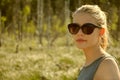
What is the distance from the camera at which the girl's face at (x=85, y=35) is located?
2.79m

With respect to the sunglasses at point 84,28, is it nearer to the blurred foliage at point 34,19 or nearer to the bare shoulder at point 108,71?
the bare shoulder at point 108,71

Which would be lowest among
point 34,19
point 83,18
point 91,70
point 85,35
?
point 34,19

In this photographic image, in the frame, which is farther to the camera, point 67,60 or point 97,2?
point 67,60

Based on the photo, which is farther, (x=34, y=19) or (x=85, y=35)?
(x=34, y=19)

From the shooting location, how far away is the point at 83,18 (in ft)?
9.20

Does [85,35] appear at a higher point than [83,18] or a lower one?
lower

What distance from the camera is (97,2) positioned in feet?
26.9

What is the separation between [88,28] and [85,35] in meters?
0.12

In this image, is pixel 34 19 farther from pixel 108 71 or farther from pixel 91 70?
pixel 108 71

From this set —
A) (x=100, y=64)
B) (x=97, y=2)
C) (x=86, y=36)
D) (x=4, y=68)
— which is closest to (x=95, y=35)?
(x=86, y=36)

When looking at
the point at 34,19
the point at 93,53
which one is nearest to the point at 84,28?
the point at 93,53

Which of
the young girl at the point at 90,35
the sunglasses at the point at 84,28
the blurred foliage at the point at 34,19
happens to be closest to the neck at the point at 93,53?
the young girl at the point at 90,35

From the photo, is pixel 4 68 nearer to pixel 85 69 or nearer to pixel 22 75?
pixel 22 75

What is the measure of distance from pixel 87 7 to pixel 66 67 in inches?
348
